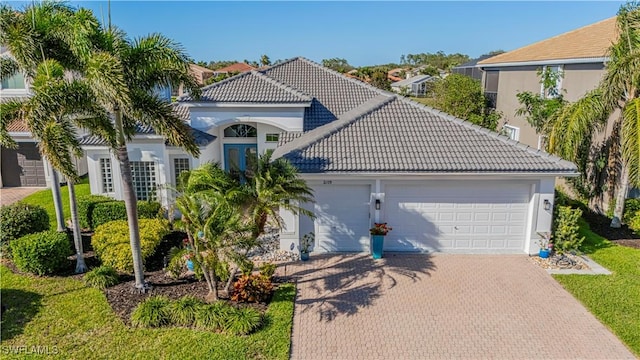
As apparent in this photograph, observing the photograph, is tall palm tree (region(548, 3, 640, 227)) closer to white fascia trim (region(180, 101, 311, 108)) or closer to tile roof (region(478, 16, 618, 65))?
tile roof (region(478, 16, 618, 65))

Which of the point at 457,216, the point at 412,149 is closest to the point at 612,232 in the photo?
the point at 457,216

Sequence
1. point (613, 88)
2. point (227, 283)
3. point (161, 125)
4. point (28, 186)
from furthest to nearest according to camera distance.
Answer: point (28, 186), point (613, 88), point (227, 283), point (161, 125)

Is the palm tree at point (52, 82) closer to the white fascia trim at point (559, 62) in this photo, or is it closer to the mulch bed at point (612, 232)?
the mulch bed at point (612, 232)

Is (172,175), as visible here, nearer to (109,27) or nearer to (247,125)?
(247,125)

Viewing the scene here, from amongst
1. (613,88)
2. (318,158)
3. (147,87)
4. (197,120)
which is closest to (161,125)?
(147,87)

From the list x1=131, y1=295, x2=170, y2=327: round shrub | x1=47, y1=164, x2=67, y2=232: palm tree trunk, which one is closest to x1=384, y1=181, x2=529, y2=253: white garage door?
x1=131, y1=295, x2=170, y2=327: round shrub

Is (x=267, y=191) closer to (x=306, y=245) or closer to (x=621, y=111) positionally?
(x=306, y=245)
